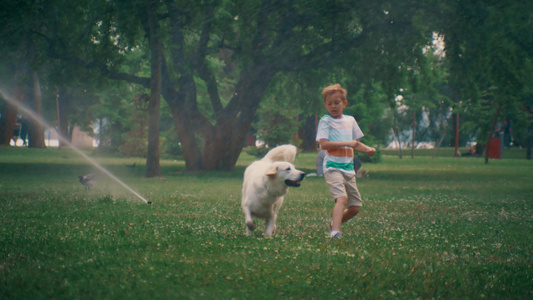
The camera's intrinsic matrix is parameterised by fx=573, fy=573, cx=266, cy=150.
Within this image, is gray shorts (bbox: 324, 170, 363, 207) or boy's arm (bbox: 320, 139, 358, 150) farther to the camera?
gray shorts (bbox: 324, 170, 363, 207)

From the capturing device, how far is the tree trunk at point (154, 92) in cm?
2239

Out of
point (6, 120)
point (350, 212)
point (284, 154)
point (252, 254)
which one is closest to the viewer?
point (252, 254)

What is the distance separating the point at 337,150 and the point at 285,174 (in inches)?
31.7

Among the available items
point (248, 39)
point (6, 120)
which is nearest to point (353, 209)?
point (248, 39)

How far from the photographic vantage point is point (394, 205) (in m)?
13.5

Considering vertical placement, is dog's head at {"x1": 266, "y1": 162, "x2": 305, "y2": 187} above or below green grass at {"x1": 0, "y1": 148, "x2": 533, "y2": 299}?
above

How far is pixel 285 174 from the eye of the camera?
785 cm

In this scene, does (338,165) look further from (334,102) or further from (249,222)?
(249,222)

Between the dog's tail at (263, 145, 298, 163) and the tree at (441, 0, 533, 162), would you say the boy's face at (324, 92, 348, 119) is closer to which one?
the dog's tail at (263, 145, 298, 163)

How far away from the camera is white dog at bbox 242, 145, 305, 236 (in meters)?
7.84

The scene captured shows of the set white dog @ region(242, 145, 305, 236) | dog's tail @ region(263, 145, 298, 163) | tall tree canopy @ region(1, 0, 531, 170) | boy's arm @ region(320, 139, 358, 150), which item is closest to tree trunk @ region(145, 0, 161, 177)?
tall tree canopy @ region(1, 0, 531, 170)

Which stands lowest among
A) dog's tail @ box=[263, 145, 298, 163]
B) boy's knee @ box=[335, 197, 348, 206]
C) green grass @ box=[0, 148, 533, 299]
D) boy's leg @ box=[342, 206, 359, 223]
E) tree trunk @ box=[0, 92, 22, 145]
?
green grass @ box=[0, 148, 533, 299]

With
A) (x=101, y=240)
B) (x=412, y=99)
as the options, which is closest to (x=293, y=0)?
(x=101, y=240)

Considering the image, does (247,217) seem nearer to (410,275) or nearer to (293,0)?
(410,275)
